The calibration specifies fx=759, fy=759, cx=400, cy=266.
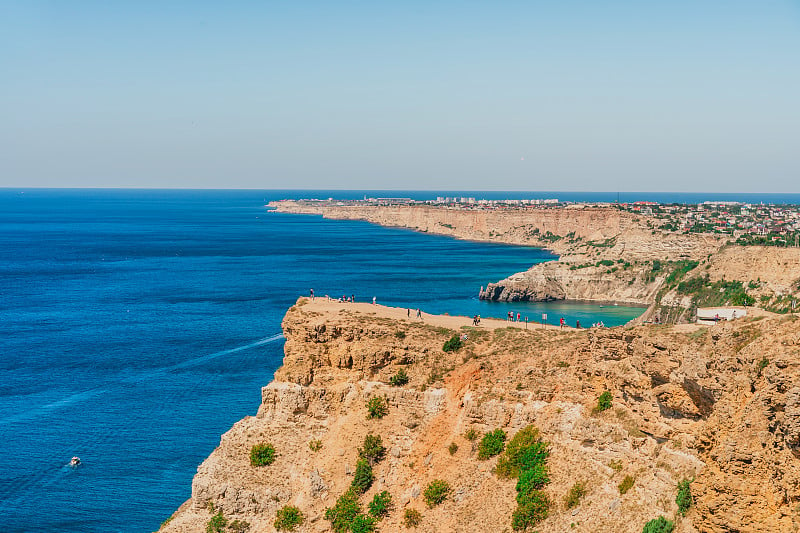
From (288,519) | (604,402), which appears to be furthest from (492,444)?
(288,519)

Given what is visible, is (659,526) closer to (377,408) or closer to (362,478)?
(362,478)

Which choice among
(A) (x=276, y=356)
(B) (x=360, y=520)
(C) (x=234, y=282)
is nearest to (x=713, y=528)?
(B) (x=360, y=520)

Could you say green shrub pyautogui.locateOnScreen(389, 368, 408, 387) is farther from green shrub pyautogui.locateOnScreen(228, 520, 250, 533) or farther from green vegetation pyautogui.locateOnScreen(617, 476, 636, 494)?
green vegetation pyautogui.locateOnScreen(617, 476, 636, 494)

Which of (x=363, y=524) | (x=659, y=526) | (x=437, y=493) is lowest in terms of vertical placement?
(x=363, y=524)

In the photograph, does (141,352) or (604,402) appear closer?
(604,402)

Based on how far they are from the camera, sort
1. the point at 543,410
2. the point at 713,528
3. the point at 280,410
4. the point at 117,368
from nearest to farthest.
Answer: the point at 713,528 → the point at 543,410 → the point at 280,410 → the point at 117,368

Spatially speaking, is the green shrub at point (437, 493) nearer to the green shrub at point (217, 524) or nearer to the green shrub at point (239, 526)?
the green shrub at point (239, 526)

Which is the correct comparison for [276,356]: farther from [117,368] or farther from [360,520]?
[360,520]
